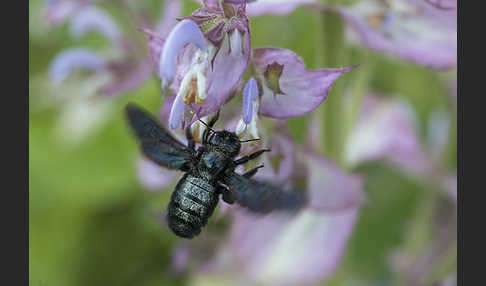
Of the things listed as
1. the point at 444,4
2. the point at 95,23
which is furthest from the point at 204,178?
the point at 95,23

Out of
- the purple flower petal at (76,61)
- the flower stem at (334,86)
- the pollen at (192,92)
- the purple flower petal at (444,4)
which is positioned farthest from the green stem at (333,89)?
the purple flower petal at (76,61)

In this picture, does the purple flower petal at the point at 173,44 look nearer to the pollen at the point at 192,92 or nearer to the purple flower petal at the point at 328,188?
the pollen at the point at 192,92

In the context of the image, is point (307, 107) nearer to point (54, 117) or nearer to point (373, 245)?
point (373, 245)

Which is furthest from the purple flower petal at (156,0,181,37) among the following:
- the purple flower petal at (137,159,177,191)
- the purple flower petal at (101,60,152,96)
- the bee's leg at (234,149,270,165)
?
the bee's leg at (234,149,270,165)

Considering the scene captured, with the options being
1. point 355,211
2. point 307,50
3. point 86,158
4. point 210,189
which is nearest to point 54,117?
point 86,158

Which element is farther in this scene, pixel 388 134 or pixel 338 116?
pixel 388 134

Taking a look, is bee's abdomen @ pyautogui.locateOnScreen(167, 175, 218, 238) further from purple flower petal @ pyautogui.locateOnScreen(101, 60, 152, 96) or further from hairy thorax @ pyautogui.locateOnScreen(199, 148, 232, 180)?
purple flower petal @ pyautogui.locateOnScreen(101, 60, 152, 96)
